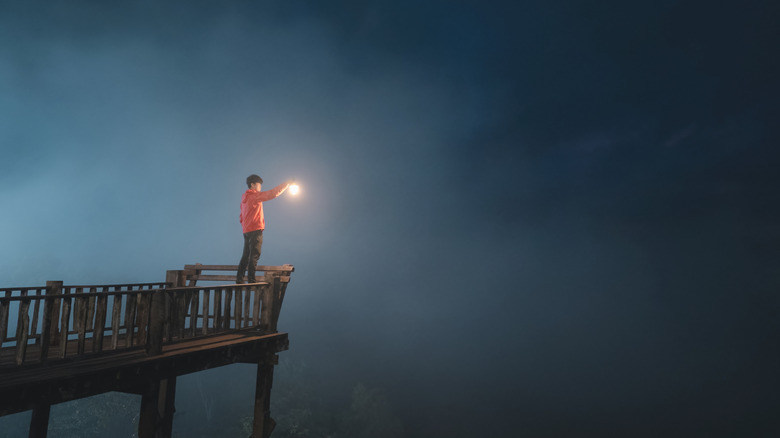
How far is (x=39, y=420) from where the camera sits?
193 inches

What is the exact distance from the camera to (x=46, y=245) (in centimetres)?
18750

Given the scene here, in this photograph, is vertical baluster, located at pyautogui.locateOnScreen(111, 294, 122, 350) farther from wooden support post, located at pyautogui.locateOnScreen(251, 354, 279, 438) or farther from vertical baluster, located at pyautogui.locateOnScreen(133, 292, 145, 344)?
wooden support post, located at pyautogui.locateOnScreen(251, 354, 279, 438)

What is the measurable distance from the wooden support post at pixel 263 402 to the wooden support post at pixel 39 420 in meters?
3.75

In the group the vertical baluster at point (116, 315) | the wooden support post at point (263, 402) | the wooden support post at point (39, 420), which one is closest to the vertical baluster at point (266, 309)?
the wooden support post at point (263, 402)

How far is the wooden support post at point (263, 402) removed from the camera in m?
8.41

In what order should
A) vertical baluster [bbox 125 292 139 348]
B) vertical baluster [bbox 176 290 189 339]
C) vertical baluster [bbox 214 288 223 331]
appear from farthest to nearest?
vertical baluster [bbox 176 290 189 339] → vertical baluster [bbox 214 288 223 331] → vertical baluster [bbox 125 292 139 348]

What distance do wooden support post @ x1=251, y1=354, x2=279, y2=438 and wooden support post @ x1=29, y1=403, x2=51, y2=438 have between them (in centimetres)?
375

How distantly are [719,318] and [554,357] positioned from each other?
318 ft

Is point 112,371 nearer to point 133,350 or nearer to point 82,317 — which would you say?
point 82,317

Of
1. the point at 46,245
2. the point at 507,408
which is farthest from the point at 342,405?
the point at 46,245

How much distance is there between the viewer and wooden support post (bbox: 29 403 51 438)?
186 inches

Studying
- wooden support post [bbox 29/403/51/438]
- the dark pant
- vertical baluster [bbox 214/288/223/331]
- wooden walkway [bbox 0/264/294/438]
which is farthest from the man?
wooden support post [bbox 29/403/51/438]

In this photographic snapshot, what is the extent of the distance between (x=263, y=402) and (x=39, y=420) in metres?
4.26

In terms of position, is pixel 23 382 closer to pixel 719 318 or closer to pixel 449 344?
pixel 449 344
